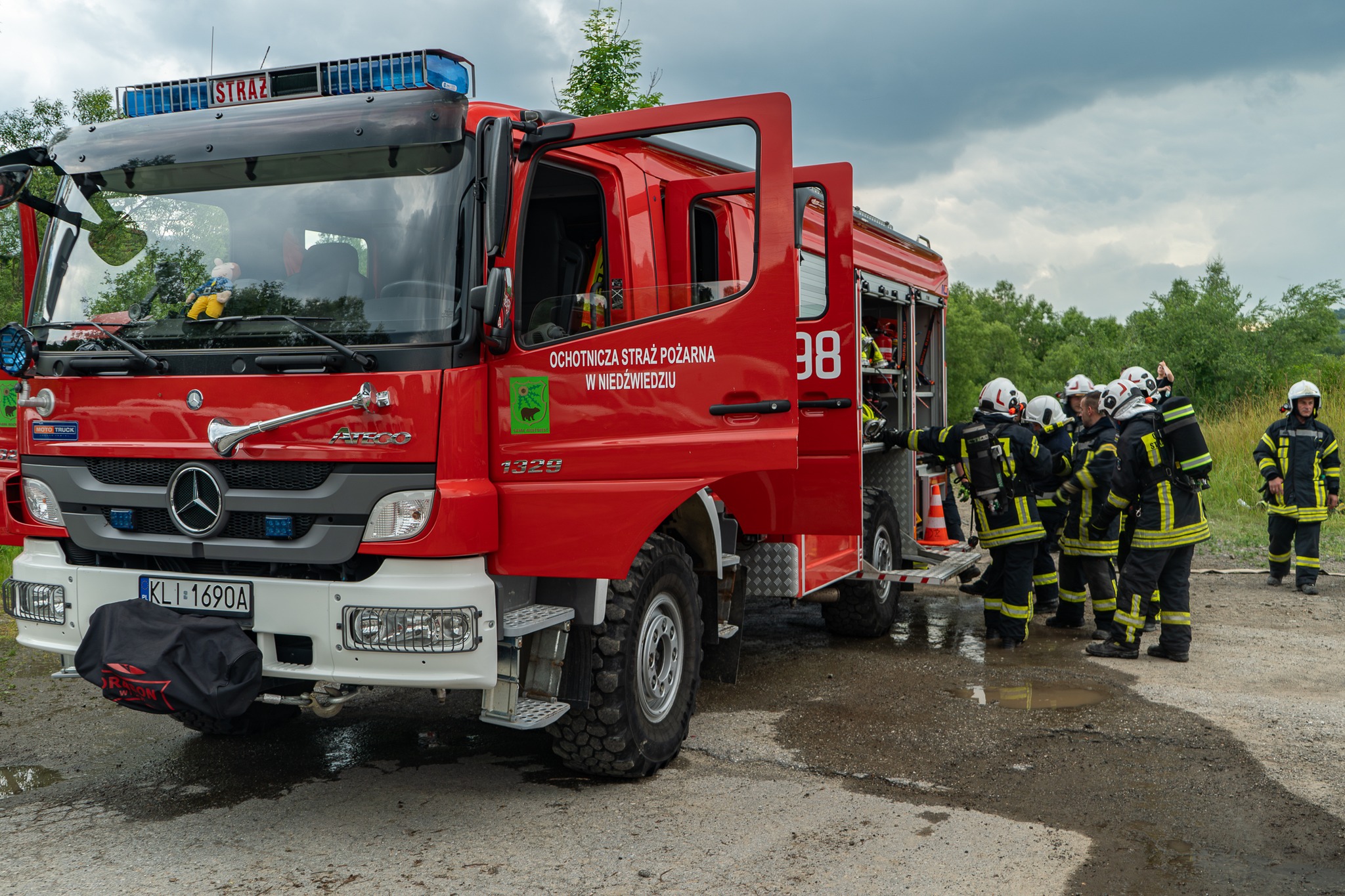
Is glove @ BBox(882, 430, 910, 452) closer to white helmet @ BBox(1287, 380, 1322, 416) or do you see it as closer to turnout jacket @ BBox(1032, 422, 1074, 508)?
turnout jacket @ BBox(1032, 422, 1074, 508)

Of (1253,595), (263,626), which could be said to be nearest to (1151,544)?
(1253,595)

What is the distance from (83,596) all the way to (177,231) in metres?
1.42

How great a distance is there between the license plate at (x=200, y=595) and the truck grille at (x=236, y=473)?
21 centimetres

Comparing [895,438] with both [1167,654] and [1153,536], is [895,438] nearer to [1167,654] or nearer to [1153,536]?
[1153,536]

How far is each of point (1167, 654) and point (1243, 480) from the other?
9843 millimetres

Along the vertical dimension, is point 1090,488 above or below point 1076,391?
below

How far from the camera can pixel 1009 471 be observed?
722cm

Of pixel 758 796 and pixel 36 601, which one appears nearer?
pixel 36 601

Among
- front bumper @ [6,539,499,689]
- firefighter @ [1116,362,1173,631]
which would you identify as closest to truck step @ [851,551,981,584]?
firefighter @ [1116,362,1173,631]

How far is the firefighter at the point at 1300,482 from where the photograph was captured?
9.29m

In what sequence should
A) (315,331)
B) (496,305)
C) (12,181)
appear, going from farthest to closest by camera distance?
(12,181)
(315,331)
(496,305)

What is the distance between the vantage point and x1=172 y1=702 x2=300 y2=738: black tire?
4.93 meters

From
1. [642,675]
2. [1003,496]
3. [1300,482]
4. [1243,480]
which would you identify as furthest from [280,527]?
[1243,480]

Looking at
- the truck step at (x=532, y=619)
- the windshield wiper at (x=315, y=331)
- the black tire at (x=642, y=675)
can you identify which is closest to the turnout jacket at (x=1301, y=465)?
the black tire at (x=642, y=675)
